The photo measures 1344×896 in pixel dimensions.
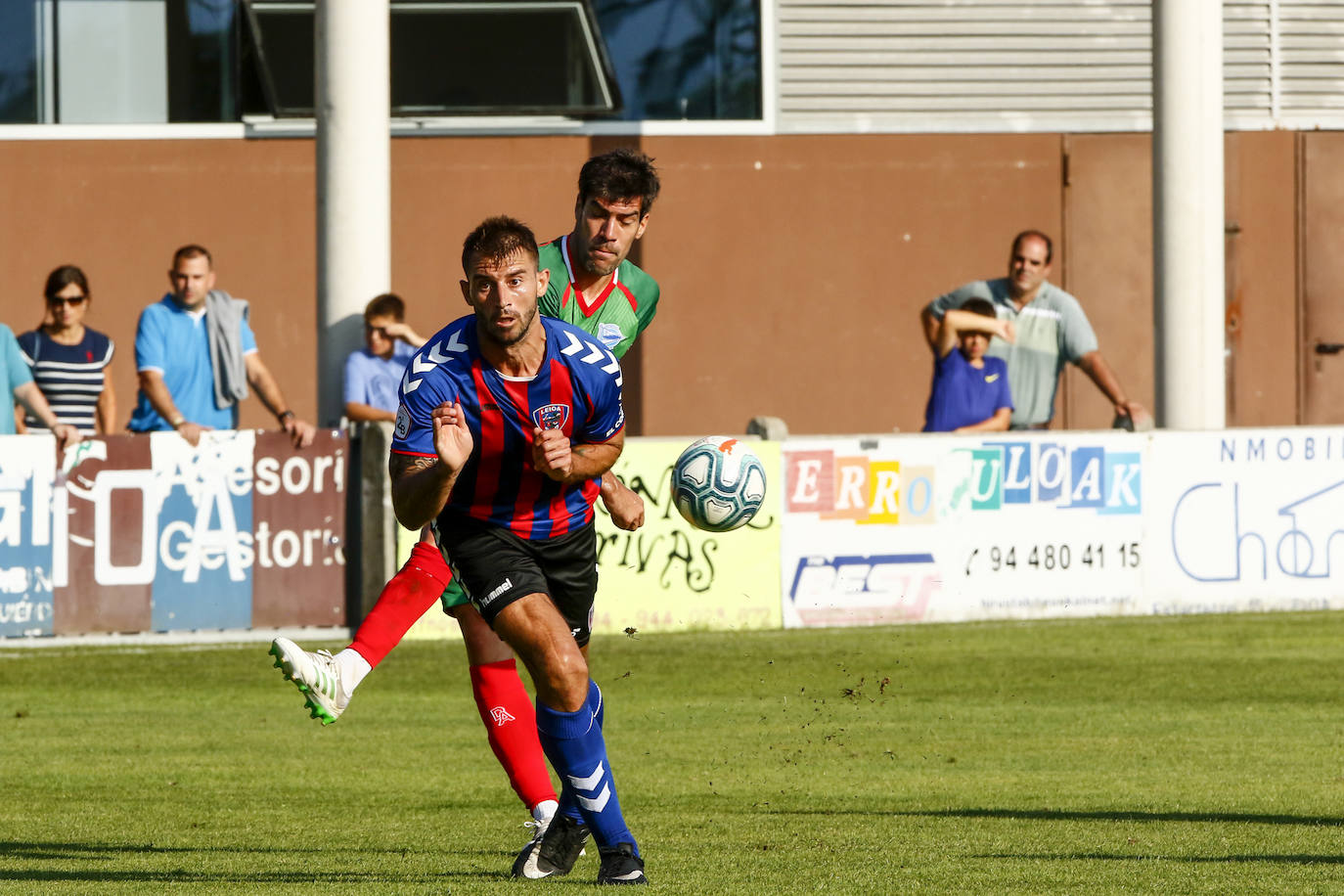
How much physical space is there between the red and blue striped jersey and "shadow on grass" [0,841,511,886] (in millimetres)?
1141

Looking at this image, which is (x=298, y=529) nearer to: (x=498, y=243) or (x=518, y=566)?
(x=518, y=566)

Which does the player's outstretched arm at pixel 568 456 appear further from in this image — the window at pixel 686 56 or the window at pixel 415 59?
the window at pixel 686 56

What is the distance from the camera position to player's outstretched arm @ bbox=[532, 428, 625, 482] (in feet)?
20.7

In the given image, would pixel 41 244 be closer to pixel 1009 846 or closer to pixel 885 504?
pixel 885 504

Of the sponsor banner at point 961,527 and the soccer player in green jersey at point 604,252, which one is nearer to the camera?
the soccer player in green jersey at point 604,252

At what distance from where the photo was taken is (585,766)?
257 inches

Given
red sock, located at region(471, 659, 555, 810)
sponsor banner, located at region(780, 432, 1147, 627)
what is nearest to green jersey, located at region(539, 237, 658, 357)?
red sock, located at region(471, 659, 555, 810)

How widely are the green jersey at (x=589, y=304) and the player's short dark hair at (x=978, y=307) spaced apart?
7.63 metres

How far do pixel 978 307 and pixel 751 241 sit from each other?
6992 millimetres

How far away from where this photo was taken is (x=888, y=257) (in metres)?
22.1

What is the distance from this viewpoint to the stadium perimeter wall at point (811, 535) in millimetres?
13398

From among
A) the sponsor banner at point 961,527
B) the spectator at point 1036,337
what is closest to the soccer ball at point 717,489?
the sponsor banner at point 961,527

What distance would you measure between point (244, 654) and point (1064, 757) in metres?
5.80

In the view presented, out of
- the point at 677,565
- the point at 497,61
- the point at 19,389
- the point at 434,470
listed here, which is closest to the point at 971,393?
the point at 677,565
